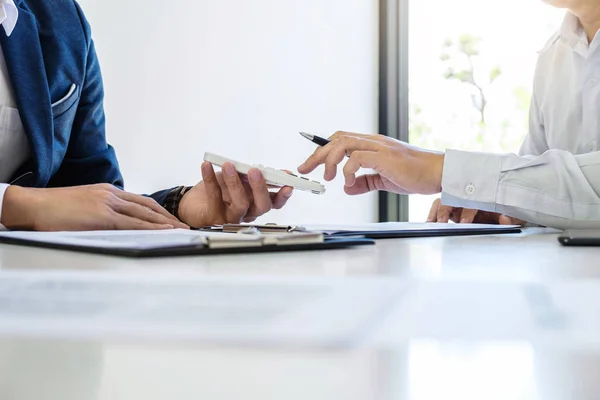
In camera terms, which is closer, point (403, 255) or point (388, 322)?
point (388, 322)

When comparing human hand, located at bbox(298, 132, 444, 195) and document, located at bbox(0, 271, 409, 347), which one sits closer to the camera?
document, located at bbox(0, 271, 409, 347)

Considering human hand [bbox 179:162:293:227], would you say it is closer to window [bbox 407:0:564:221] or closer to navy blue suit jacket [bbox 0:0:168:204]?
navy blue suit jacket [bbox 0:0:168:204]

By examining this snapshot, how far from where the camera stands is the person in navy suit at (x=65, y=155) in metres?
0.91

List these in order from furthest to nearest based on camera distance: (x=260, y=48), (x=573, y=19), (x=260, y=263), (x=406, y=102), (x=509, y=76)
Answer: (x=406, y=102)
(x=509, y=76)
(x=260, y=48)
(x=573, y=19)
(x=260, y=263)

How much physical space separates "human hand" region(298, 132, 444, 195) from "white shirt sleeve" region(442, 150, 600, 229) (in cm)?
3

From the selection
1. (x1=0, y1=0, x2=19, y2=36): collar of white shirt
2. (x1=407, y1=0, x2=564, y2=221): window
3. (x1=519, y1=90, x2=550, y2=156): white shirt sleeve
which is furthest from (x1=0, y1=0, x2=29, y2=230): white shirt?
(x1=407, y1=0, x2=564, y2=221): window

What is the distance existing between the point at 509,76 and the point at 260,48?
115 cm

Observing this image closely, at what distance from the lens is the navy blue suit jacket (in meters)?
1.17

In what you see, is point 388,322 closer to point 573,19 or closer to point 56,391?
point 56,391

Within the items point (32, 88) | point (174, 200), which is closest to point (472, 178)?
point (174, 200)

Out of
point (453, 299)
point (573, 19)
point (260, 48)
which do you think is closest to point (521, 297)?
point (453, 299)

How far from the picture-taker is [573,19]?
159 centimetres

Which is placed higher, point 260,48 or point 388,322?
point 260,48

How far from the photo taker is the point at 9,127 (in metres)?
1.16
